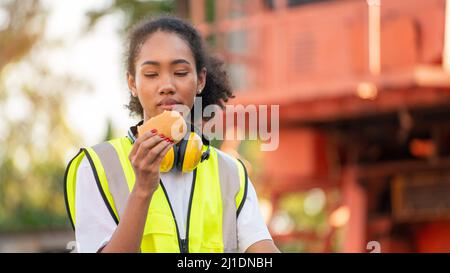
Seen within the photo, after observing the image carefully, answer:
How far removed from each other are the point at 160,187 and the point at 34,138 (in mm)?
21068

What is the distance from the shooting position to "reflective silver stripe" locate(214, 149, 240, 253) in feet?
11.4

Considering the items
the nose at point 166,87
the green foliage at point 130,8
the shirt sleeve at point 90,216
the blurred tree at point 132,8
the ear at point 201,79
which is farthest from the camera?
the green foliage at point 130,8

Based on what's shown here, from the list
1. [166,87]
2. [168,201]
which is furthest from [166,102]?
[168,201]

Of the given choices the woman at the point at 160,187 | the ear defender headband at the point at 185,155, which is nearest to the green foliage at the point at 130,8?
the woman at the point at 160,187

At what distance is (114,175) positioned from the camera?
3.37 m

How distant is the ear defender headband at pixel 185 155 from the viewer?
3.34 m

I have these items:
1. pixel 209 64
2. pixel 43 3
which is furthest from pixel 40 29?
pixel 209 64

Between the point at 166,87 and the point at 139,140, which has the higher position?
the point at 166,87

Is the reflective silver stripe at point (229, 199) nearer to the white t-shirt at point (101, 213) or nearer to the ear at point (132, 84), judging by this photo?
the white t-shirt at point (101, 213)

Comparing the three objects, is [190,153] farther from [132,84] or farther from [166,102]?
[132,84]

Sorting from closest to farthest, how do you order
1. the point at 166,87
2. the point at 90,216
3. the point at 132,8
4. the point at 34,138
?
1. the point at 90,216
2. the point at 166,87
3. the point at 132,8
4. the point at 34,138

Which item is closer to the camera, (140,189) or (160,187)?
(140,189)

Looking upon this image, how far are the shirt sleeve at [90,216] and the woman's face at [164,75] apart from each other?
30 centimetres
